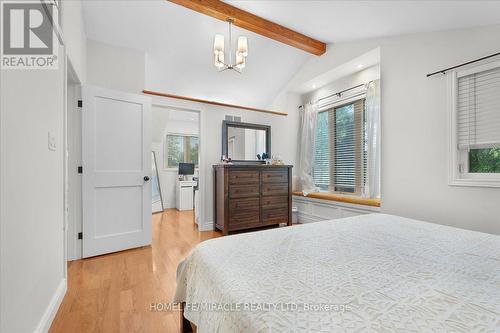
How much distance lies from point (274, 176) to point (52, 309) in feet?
9.74

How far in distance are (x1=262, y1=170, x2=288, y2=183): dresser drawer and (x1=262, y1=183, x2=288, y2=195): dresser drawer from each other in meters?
0.06

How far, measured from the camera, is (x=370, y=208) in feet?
10.1

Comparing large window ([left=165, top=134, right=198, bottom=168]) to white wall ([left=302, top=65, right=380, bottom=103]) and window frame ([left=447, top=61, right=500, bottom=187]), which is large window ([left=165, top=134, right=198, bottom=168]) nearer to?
white wall ([left=302, top=65, right=380, bottom=103])

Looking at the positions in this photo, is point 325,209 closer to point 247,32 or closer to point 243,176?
point 243,176

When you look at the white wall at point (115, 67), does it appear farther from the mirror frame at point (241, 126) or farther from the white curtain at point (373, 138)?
the white curtain at point (373, 138)

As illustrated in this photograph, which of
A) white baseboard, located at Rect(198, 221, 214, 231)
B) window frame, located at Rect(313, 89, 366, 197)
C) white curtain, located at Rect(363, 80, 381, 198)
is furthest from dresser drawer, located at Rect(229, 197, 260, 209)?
white curtain, located at Rect(363, 80, 381, 198)

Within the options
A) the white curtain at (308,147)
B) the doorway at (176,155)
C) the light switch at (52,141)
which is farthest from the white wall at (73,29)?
the white curtain at (308,147)

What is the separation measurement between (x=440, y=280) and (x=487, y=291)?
0.12 metres

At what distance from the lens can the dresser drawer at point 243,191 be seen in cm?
345

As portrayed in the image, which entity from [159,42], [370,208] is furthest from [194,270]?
[159,42]

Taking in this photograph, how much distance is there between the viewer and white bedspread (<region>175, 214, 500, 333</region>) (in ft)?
2.05

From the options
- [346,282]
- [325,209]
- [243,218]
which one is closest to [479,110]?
[325,209]

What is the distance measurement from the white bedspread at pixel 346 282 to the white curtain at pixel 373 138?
1.78 m

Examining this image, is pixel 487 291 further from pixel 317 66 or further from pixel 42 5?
pixel 317 66
